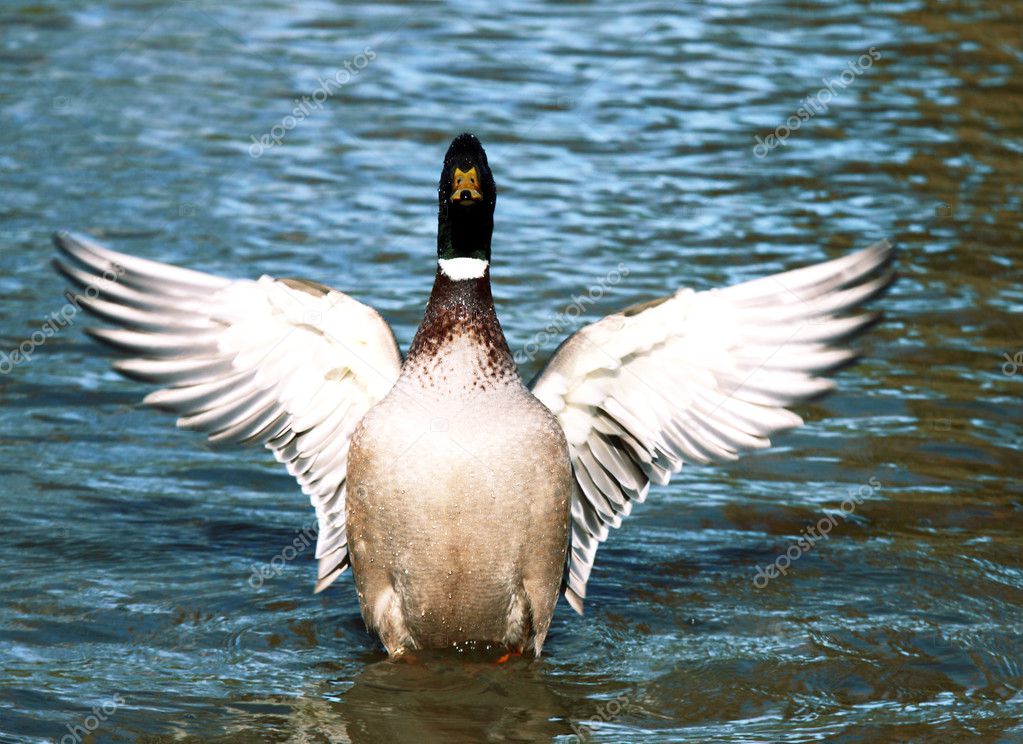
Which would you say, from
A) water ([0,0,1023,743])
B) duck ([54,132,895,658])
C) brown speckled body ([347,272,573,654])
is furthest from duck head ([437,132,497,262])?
water ([0,0,1023,743])

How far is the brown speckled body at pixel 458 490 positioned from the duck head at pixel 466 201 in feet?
0.53

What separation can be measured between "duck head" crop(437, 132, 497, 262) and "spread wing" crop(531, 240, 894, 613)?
613 mm

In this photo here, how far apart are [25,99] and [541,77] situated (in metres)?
4.75

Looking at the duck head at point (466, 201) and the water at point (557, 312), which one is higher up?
the duck head at point (466, 201)

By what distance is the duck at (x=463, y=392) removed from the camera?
665 centimetres

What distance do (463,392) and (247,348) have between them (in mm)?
1094

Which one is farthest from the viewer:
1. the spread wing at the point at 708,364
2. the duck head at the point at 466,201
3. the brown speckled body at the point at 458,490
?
the spread wing at the point at 708,364

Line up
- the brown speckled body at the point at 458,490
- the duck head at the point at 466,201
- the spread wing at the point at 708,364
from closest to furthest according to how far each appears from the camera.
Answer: the brown speckled body at the point at 458,490
the duck head at the point at 466,201
the spread wing at the point at 708,364

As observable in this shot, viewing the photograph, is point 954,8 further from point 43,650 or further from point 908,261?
point 43,650

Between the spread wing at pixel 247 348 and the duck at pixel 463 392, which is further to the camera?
the spread wing at pixel 247 348

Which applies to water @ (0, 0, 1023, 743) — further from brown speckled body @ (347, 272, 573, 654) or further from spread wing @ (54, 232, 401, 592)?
spread wing @ (54, 232, 401, 592)

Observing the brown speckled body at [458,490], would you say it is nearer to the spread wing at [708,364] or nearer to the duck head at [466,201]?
the duck head at [466,201]

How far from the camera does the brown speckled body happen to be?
21.6 feet

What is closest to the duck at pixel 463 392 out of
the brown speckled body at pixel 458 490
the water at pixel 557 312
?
the brown speckled body at pixel 458 490
